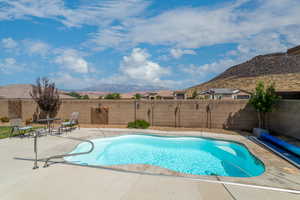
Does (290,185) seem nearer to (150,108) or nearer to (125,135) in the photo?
(125,135)

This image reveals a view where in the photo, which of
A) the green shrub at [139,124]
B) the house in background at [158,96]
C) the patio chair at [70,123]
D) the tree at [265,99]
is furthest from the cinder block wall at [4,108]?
the tree at [265,99]

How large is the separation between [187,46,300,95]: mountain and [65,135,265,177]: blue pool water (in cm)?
2472

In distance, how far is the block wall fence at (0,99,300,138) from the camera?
30.6 ft

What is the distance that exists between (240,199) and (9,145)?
8.93m

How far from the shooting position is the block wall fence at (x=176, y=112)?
30.6 ft

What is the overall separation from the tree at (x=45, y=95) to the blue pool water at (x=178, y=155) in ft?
22.0

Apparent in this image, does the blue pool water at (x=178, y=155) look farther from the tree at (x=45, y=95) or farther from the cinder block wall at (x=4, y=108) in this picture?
the cinder block wall at (x=4, y=108)

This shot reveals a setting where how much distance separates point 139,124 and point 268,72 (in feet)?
140

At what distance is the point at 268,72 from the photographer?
39.6 m

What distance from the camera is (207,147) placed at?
855cm

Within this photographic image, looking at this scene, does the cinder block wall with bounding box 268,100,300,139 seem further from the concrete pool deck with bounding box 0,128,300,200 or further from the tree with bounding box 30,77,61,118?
the tree with bounding box 30,77,61,118

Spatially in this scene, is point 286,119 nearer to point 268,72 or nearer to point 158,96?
point 158,96

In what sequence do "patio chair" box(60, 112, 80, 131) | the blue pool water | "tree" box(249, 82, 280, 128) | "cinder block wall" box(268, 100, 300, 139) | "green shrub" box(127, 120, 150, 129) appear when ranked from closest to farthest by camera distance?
the blue pool water < "cinder block wall" box(268, 100, 300, 139) < "tree" box(249, 82, 280, 128) < "patio chair" box(60, 112, 80, 131) < "green shrub" box(127, 120, 150, 129)

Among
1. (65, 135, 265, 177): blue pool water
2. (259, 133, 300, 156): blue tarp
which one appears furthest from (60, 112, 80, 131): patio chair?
(259, 133, 300, 156): blue tarp
